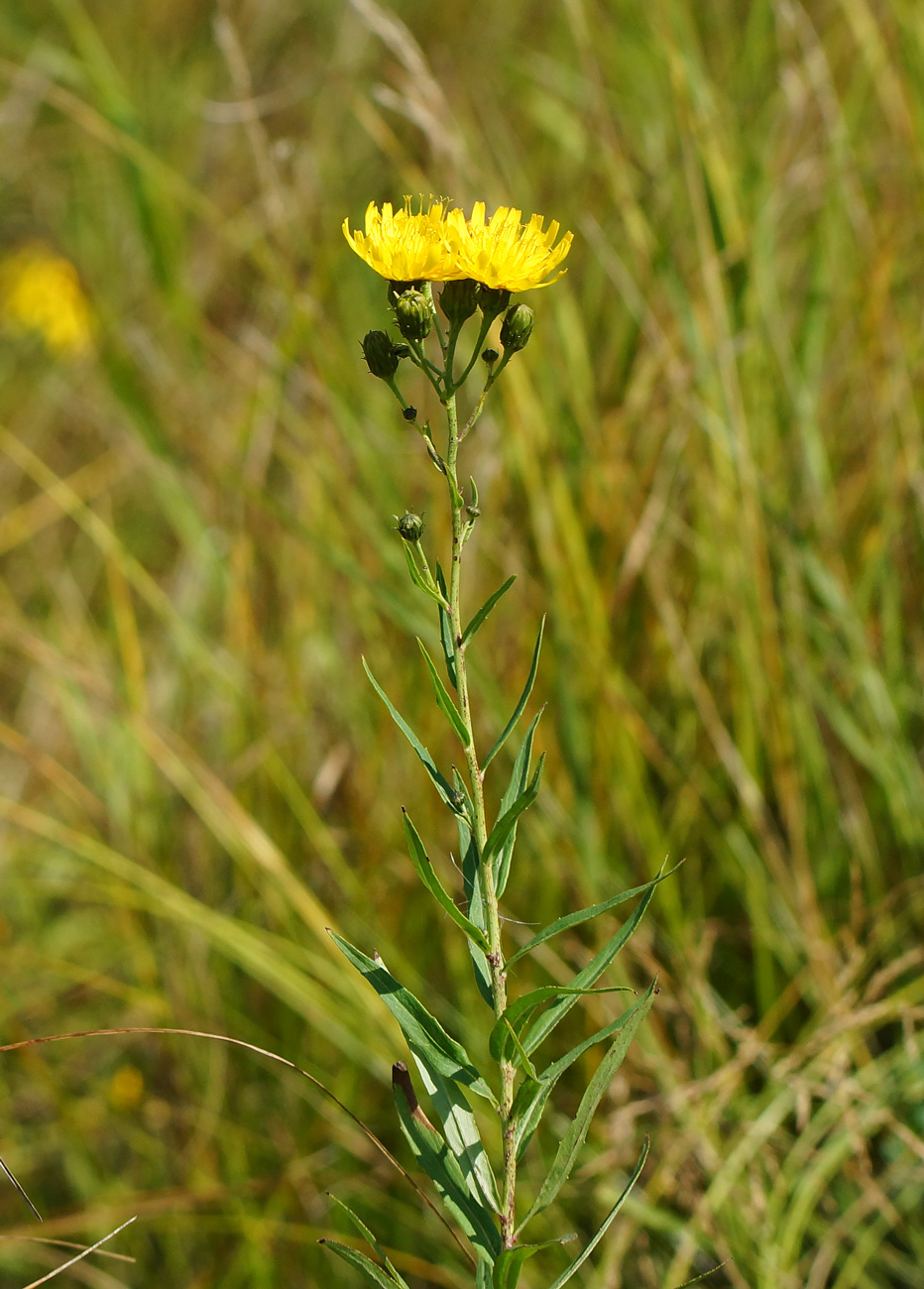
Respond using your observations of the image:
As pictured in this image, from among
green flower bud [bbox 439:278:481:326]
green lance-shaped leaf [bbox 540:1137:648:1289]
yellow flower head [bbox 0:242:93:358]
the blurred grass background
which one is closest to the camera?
green lance-shaped leaf [bbox 540:1137:648:1289]

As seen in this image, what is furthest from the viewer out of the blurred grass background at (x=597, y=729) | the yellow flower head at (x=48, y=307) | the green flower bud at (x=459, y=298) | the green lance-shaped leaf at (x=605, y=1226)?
the yellow flower head at (x=48, y=307)

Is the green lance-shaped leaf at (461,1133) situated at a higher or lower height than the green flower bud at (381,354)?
lower

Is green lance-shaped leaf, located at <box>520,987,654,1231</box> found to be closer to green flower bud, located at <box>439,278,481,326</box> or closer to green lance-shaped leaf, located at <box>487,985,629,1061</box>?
green lance-shaped leaf, located at <box>487,985,629,1061</box>

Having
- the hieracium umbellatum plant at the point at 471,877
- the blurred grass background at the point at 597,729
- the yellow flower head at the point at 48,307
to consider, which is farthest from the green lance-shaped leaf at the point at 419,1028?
the yellow flower head at the point at 48,307

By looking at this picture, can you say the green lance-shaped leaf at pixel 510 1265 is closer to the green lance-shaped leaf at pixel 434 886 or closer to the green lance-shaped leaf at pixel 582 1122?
the green lance-shaped leaf at pixel 582 1122

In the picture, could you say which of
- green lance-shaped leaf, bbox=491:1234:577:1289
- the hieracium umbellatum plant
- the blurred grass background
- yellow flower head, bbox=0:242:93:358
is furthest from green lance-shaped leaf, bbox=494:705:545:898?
yellow flower head, bbox=0:242:93:358
